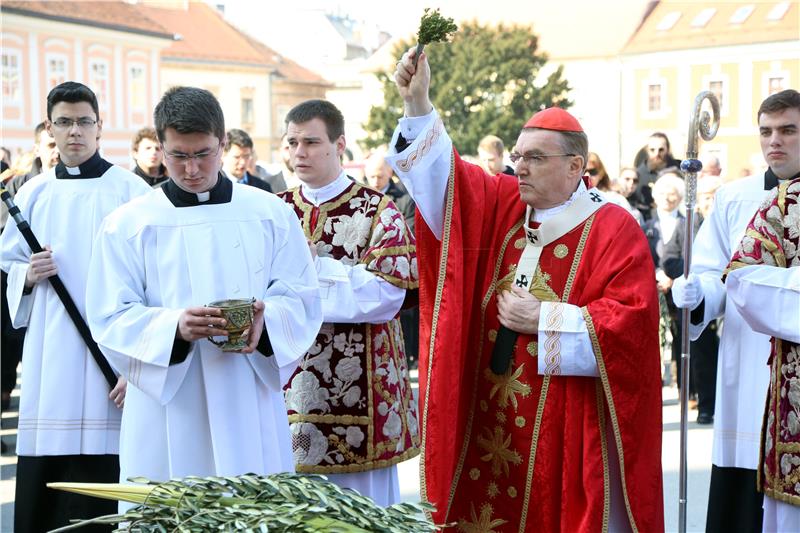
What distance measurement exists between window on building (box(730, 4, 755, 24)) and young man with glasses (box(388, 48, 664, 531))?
53883mm

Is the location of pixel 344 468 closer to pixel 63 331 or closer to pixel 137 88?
pixel 63 331

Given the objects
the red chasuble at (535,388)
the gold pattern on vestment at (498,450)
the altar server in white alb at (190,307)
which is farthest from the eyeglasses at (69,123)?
the gold pattern on vestment at (498,450)

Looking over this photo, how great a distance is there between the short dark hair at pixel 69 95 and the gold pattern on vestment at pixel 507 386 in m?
2.47

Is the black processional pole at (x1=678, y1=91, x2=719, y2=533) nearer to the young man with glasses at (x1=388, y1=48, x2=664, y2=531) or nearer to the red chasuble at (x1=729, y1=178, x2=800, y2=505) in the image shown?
the red chasuble at (x1=729, y1=178, x2=800, y2=505)

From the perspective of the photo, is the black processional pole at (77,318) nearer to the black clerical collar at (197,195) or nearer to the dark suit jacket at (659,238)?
the black clerical collar at (197,195)

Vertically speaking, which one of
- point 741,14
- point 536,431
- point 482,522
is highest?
point 741,14

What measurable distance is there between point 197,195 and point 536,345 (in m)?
1.36

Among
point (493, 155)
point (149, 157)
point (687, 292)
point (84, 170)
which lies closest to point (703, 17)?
point (493, 155)

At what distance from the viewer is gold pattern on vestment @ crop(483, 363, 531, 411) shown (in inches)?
159

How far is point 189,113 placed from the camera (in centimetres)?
370

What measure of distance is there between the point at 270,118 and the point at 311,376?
6105 cm

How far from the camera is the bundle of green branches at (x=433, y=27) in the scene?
11.6 ft

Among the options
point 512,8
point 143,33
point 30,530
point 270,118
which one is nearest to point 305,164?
point 30,530

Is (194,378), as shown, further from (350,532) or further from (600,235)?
(350,532)
